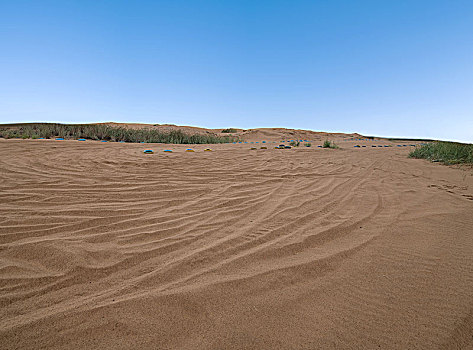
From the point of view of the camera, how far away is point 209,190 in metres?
4.20

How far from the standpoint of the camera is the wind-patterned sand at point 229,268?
143 centimetres

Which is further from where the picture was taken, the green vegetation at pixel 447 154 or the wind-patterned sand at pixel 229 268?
the green vegetation at pixel 447 154

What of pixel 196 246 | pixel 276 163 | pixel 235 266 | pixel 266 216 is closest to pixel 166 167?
pixel 276 163

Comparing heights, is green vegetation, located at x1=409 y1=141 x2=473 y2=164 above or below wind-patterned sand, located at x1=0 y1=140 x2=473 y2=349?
above

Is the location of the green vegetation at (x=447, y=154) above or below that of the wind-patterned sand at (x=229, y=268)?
above

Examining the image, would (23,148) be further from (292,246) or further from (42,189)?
(292,246)

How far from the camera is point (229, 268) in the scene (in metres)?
2.03

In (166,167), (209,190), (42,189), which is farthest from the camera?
(166,167)

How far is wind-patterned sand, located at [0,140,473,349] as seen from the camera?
143 cm

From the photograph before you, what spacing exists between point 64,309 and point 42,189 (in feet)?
9.61

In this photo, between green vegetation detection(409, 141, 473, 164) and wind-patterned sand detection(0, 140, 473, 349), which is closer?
wind-patterned sand detection(0, 140, 473, 349)

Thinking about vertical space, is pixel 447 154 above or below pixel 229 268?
above

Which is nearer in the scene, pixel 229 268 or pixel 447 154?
pixel 229 268

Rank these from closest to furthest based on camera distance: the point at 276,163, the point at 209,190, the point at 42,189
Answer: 1. the point at 42,189
2. the point at 209,190
3. the point at 276,163
